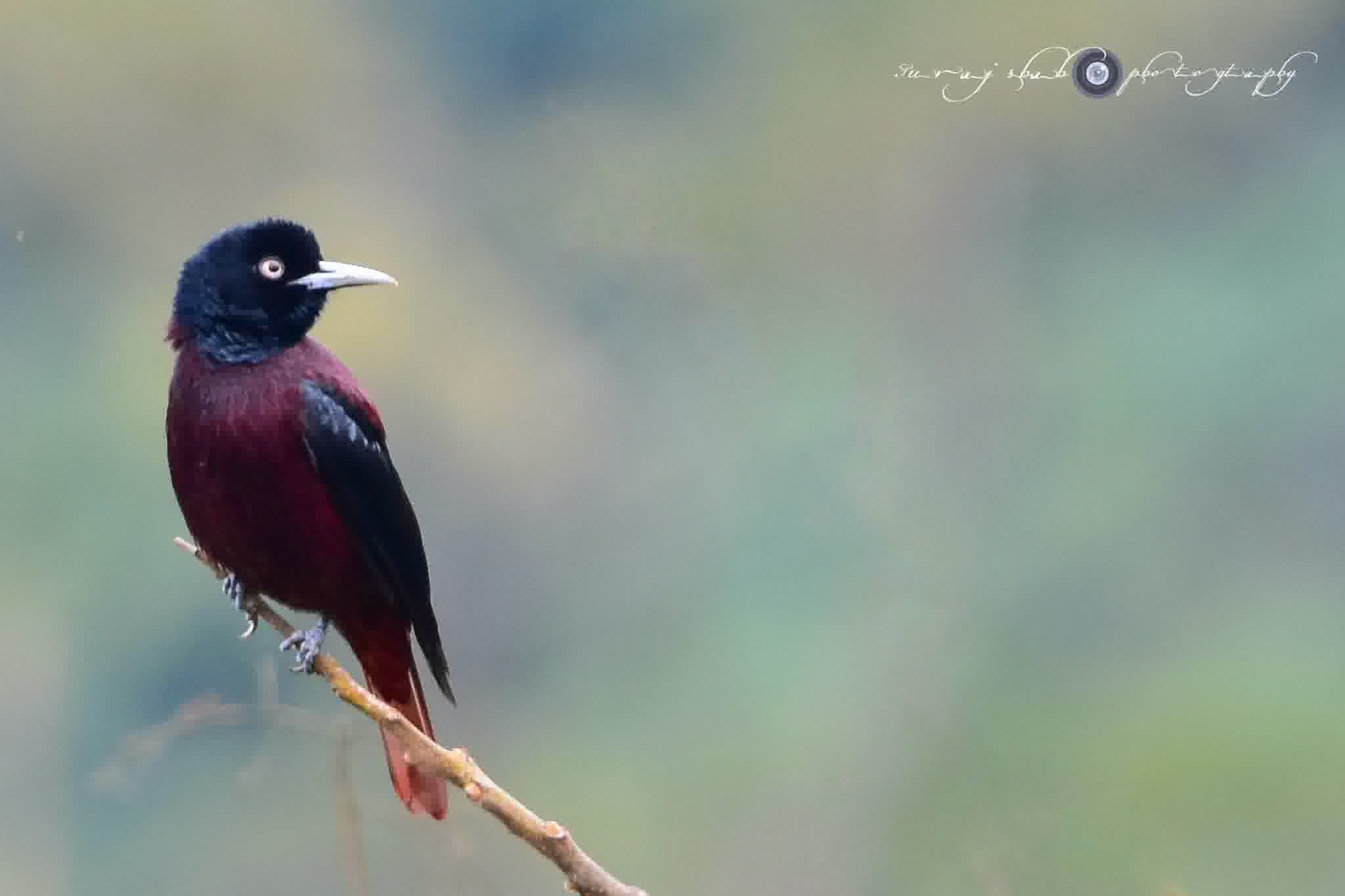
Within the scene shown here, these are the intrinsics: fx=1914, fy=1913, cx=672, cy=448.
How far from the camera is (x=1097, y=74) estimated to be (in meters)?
8.23

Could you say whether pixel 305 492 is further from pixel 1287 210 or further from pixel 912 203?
pixel 1287 210

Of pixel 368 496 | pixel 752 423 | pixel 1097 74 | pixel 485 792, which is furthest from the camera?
pixel 752 423

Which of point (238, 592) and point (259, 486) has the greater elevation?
point (259, 486)

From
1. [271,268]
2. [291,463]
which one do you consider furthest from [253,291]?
[291,463]

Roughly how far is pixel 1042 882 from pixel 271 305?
5201 mm

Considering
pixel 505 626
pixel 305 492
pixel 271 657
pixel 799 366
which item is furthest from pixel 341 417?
pixel 799 366

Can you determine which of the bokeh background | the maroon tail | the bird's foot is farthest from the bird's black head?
the bokeh background

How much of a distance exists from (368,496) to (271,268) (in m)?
0.43

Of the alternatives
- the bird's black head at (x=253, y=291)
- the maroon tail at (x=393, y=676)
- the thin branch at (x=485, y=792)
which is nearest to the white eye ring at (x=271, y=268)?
the bird's black head at (x=253, y=291)

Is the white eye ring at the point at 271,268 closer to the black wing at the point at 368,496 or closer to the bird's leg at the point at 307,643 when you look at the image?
the black wing at the point at 368,496

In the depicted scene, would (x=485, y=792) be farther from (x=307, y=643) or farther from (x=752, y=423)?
(x=752, y=423)

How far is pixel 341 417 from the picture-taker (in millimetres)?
3234

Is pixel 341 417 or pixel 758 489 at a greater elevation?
pixel 758 489

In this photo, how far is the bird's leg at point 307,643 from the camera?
279 centimetres
